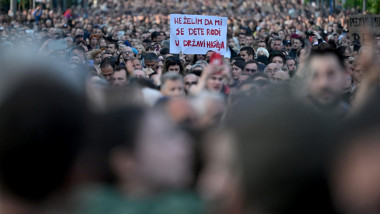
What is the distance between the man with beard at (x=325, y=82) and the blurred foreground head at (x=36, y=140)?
Result: 1.19m

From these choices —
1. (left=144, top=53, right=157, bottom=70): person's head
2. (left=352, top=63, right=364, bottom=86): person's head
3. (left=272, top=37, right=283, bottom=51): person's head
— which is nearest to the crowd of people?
(left=352, top=63, right=364, bottom=86): person's head

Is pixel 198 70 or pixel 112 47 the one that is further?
pixel 112 47

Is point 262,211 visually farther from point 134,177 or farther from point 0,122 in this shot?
point 0,122

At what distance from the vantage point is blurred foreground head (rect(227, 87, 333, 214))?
4.09 metres

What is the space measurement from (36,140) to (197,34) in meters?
10.6

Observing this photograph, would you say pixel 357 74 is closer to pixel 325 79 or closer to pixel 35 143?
pixel 325 79

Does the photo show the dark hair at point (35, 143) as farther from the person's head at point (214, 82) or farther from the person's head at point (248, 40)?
the person's head at point (248, 40)

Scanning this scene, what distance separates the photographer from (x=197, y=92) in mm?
5391

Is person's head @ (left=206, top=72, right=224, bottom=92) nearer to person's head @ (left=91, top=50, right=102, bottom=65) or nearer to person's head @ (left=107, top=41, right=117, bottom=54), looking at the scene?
person's head @ (left=91, top=50, right=102, bottom=65)

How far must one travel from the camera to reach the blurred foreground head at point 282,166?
13.4ft

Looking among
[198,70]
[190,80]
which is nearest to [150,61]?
[198,70]

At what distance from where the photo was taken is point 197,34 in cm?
1473

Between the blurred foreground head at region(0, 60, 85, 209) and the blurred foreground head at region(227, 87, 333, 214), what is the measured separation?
2.64 ft

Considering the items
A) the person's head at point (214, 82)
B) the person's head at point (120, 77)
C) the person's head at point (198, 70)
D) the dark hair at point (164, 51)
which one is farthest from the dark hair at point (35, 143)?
the dark hair at point (164, 51)
